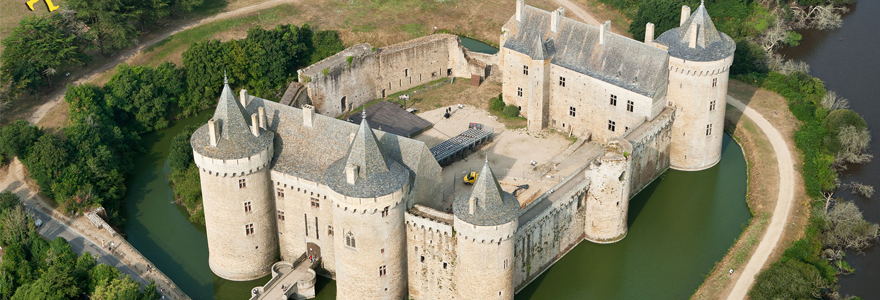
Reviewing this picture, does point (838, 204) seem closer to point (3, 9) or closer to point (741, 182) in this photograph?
point (741, 182)

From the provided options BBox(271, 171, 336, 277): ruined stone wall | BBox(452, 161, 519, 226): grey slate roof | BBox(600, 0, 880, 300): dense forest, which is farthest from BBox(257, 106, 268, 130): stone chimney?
BBox(600, 0, 880, 300): dense forest

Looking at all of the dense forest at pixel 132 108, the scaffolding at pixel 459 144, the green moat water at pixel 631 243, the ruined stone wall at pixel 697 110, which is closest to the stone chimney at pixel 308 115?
the green moat water at pixel 631 243

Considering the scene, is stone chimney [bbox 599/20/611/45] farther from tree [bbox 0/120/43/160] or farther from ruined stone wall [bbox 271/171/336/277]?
tree [bbox 0/120/43/160]

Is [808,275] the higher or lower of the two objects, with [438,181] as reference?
lower

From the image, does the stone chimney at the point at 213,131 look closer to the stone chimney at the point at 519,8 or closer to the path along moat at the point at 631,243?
the path along moat at the point at 631,243

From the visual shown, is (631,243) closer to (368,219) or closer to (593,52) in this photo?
(593,52)

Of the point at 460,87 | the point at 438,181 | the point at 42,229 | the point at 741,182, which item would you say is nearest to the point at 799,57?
the point at 741,182

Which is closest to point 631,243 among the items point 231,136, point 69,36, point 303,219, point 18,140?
point 303,219
